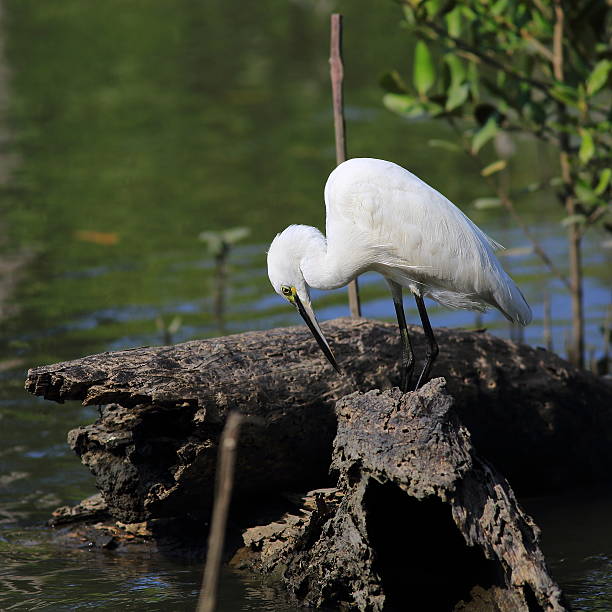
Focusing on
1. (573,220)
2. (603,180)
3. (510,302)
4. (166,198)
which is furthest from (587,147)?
(166,198)

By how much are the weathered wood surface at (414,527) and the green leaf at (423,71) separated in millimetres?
2979

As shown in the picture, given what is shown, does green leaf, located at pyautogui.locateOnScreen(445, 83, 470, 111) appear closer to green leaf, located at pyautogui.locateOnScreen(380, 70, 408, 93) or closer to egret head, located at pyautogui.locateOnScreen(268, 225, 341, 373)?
green leaf, located at pyautogui.locateOnScreen(380, 70, 408, 93)

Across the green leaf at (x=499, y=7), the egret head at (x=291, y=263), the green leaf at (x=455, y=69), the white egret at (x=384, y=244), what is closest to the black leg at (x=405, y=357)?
the white egret at (x=384, y=244)

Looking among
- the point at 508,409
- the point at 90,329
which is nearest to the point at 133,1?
the point at 90,329

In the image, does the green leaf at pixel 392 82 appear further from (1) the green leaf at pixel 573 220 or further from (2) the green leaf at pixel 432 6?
(1) the green leaf at pixel 573 220

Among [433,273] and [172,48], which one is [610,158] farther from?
[172,48]

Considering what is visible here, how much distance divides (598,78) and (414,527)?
325 cm

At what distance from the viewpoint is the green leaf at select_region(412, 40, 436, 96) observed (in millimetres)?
7215

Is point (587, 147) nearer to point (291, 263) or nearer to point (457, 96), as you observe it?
point (457, 96)

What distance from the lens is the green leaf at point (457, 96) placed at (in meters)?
7.08

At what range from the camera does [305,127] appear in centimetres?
1612

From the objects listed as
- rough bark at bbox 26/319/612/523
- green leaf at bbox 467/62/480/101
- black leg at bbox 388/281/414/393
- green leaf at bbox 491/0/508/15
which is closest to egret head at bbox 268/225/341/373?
rough bark at bbox 26/319/612/523

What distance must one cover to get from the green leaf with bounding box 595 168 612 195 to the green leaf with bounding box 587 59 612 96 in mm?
500

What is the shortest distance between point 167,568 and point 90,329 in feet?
14.2
